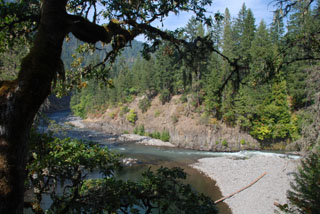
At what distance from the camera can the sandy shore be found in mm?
12141

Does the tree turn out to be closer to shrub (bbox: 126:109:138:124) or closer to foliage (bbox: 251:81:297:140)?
foliage (bbox: 251:81:297:140)

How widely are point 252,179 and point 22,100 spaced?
17.6 meters

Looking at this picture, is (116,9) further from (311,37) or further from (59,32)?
(311,37)

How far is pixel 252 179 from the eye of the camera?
16.0 m

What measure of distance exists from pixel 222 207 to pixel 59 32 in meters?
13.0

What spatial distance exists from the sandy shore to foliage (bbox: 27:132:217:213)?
9.99m

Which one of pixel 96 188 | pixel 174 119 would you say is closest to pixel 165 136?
pixel 174 119

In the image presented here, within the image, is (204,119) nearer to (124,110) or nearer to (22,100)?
(124,110)

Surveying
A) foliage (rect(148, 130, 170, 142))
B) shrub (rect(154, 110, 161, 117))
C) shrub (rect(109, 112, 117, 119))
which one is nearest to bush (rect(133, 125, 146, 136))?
foliage (rect(148, 130, 170, 142))

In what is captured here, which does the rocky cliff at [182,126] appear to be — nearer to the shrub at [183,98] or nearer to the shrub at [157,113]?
the shrub at [157,113]

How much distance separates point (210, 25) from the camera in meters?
4.34

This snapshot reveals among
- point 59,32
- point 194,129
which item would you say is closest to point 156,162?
point 194,129

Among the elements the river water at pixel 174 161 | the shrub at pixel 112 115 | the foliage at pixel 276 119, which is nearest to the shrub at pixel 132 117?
the shrub at pixel 112 115

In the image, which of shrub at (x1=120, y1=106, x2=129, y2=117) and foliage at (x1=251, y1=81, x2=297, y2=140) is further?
shrub at (x1=120, y1=106, x2=129, y2=117)
